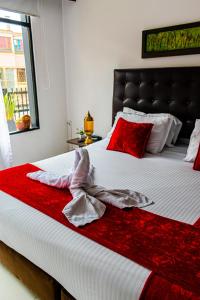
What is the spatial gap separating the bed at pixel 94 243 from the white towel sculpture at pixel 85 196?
3.9 inches

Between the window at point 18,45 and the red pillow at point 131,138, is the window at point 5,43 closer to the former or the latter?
the window at point 18,45

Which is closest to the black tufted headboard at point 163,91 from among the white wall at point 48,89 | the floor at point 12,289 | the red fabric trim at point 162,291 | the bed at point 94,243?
the bed at point 94,243

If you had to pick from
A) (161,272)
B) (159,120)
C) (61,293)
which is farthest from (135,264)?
(159,120)

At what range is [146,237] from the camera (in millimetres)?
1127

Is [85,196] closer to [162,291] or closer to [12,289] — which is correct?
[162,291]

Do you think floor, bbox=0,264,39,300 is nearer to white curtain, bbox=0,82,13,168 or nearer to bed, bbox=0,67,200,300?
bed, bbox=0,67,200,300

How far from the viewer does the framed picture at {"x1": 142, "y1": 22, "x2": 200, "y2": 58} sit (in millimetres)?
2316

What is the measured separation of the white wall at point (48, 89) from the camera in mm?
3172

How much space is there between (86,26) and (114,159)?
6.52 feet

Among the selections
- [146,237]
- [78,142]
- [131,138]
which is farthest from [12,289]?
[78,142]

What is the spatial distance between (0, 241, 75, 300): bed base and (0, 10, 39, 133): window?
1.97m

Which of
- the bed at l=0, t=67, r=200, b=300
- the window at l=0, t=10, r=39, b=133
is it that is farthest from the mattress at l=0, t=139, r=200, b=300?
the window at l=0, t=10, r=39, b=133

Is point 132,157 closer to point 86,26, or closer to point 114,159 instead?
point 114,159

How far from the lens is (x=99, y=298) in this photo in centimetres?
100
